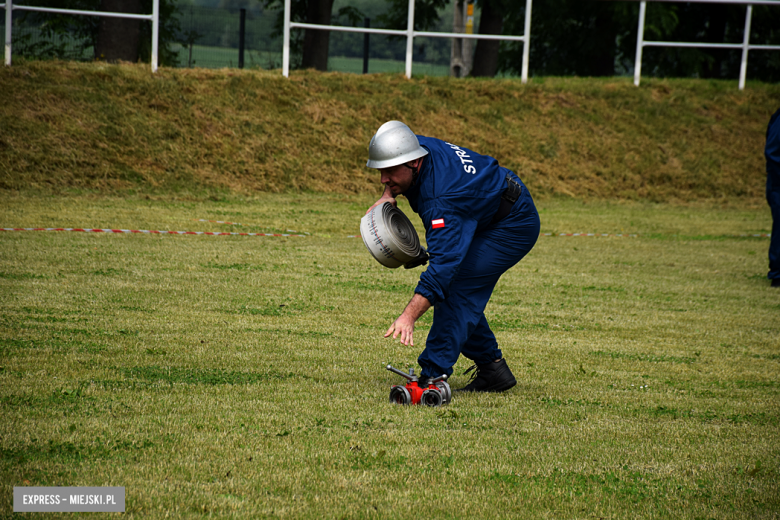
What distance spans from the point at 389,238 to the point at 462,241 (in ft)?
1.73

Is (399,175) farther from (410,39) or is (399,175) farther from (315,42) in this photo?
(315,42)

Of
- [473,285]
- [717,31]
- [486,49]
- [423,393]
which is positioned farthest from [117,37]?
[717,31]

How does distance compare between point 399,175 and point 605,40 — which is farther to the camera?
point 605,40

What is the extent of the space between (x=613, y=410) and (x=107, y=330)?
3.97 metres

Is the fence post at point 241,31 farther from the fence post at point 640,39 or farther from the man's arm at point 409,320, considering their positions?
the man's arm at point 409,320

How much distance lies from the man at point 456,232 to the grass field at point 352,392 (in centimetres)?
39

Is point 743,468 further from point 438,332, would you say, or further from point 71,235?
point 71,235

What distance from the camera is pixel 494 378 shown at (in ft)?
18.6

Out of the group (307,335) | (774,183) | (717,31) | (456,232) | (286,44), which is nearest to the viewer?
(456,232)

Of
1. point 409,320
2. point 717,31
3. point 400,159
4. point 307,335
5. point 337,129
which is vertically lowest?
point 307,335

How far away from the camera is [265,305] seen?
27.0 ft

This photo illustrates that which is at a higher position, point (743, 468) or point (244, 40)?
point (244, 40)

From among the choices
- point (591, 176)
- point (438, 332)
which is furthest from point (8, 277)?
point (591, 176)

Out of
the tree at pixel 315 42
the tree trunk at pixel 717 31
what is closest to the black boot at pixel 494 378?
the tree at pixel 315 42
